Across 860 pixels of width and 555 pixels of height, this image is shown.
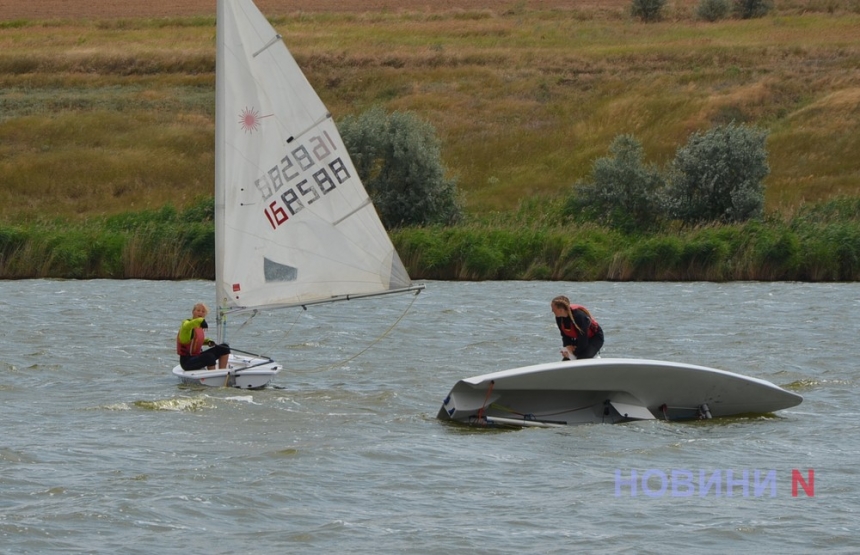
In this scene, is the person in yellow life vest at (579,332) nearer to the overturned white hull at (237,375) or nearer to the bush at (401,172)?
the overturned white hull at (237,375)

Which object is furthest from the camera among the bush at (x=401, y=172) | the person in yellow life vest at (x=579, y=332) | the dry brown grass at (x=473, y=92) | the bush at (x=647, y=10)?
the bush at (x=647, y=10)

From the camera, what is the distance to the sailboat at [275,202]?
1898 centimetres

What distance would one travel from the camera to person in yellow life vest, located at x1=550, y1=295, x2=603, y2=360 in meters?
17.2

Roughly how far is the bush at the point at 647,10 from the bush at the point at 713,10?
9.45 ft

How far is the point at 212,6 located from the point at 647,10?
1306 inches

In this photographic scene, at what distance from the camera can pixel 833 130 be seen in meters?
63.8

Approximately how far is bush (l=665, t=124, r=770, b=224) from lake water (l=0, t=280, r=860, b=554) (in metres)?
22.6

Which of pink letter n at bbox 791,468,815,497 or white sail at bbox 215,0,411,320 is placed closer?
pink letter n at bbox 791,468,815,497

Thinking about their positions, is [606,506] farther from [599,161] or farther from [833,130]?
[833,130]

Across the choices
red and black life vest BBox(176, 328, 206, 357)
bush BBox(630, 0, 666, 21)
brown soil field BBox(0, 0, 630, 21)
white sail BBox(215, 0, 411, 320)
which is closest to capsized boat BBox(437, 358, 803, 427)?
white sail BBox(215, 0, 411, 320)

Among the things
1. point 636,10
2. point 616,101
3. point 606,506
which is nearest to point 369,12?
point 636,10

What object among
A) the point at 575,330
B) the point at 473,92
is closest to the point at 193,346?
the point at 575,330

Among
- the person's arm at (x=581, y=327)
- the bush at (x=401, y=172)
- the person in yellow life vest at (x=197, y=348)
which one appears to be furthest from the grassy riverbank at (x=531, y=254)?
the person's arm at (x=581, y=327)

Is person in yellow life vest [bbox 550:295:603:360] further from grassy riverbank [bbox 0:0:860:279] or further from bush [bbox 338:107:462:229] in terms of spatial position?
bush [bbox 338:107:462:229]
